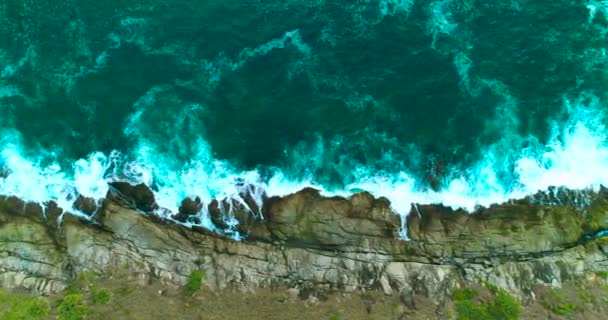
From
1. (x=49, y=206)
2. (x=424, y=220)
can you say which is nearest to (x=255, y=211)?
(x=424, y=220)

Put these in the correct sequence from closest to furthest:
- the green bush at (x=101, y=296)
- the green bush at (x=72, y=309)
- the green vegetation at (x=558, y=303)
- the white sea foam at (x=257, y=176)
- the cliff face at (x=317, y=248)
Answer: the green bush at (x=72, y=309), the green bush at (x=101, y=296), the green vegetation at (x=558, y=303), the cliff face at (x=317, y=248), the white sea foam at (x=257, y=176)

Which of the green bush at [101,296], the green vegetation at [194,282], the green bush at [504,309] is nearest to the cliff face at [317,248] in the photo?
the green vegetation at [194,282]

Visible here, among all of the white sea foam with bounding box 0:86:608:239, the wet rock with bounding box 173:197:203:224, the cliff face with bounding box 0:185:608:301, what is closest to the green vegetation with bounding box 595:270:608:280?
the cliff face with bounding box 0:185:608:301

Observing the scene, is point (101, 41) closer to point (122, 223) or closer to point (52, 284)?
point (122, 223)

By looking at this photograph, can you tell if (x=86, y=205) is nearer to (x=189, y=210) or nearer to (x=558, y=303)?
(x=189, y=210)

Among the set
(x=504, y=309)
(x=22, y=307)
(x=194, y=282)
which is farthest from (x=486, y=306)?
(x=22, y=307)

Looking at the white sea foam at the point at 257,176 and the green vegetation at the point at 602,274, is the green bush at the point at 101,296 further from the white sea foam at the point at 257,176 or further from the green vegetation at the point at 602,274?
the green vegetation at the point at 602,274
